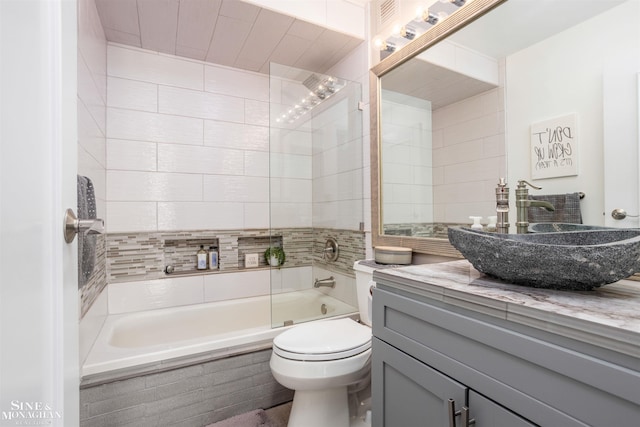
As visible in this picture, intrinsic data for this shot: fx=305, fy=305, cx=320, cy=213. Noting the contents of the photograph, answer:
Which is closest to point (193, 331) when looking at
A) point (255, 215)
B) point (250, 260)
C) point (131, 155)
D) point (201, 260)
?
point (201, 260)

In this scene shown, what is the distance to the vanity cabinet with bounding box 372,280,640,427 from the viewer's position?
50 cm

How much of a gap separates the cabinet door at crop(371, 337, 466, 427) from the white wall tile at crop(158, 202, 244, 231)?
1.81 meters

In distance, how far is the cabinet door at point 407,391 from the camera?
73 centimetres

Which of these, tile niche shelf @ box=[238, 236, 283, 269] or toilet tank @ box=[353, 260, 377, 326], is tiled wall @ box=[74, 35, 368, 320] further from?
toilet tank @ box=[353, 260, 377, 326]

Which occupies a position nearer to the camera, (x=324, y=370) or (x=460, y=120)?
(x=324, y=370)

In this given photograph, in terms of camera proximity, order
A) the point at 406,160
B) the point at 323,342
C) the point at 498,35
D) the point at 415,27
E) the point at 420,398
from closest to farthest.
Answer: the point at 420,398 → the point at 498,35 → the point at 323,342 → the point at 415,27 → the point at 406,160

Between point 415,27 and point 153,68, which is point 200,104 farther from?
point 415,27

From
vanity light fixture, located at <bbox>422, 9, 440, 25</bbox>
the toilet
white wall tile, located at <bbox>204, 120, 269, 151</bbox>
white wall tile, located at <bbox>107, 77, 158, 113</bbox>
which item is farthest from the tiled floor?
vanity light fixture, located at <bbox>422, 9, 440, 25</bbox>

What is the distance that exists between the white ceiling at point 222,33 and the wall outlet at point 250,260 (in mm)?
1549

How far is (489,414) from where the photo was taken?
643 millimetres

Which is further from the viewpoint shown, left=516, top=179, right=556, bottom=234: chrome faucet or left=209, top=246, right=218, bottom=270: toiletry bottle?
left=209, top=246, right=218, bottom=270: toiletry bottle

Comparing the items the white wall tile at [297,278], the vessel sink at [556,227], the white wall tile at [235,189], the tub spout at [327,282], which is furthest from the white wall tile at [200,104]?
the vessel sink at [556,227]

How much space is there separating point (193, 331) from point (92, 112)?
1545 millimetres

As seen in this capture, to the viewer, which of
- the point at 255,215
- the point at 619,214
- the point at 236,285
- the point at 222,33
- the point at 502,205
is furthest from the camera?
the point at 255,215
